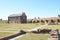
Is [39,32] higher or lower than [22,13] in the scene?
lower

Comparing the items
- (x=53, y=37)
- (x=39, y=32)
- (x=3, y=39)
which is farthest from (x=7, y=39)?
(x=39, y=32)

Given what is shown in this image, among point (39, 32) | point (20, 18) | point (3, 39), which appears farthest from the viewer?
point (20, 18)

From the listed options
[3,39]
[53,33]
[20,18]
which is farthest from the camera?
[20,18]

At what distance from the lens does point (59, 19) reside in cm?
8069

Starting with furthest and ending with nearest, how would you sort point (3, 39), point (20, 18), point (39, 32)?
point (20, 18) < point (39, 32) < point (3, 39)

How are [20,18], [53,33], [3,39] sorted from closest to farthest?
1. [53,33]
2. [3,39]
3. [20,18]

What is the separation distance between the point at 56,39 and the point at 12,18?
216ft

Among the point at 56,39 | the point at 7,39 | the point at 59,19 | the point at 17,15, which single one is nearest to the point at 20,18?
the point at 17,15

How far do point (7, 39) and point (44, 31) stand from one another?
10.5m

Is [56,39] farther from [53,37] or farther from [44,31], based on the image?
[44,31]

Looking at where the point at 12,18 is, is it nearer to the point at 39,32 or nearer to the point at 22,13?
the point at 22,13

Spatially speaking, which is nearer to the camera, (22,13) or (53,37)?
(53,37)

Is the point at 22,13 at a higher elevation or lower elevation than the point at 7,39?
higher

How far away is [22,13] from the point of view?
260 ft
